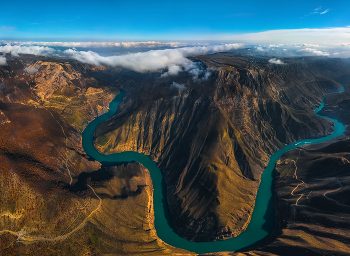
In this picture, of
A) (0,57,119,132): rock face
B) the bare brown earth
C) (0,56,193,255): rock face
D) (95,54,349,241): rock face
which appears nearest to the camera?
(0,56,193,255): rock face

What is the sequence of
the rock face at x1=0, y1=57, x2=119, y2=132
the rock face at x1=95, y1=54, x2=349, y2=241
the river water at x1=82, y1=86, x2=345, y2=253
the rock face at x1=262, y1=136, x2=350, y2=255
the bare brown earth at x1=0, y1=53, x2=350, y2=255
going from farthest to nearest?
the rock face at x1=0, y1=57, x2=119, y2=132 → the rock face at x1=95, y1=54, x2=349, y2=241 → the river water at x1=82, y1=86, x2=345, y2=253 → the bare brown earth at x1=0, y1=53, x2=350, y2=255 → the rock face at x1=262, y1=136, x2=350, y2=255

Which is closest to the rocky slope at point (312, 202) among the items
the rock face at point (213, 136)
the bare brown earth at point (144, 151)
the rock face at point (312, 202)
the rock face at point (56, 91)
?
the rock face at point (312, 202)

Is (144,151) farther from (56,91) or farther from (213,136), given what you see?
(56,91)

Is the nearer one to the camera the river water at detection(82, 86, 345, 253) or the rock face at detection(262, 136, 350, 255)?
the rock face at detection(262, 136, 350, 255)

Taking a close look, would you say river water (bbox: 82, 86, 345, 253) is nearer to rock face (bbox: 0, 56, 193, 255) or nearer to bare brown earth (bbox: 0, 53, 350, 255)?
bare brown earth (bbox: 0, 53, 350, 255)

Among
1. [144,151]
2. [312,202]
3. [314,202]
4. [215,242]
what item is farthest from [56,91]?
[314,202]

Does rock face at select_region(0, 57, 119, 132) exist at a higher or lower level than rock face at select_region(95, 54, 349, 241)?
higher

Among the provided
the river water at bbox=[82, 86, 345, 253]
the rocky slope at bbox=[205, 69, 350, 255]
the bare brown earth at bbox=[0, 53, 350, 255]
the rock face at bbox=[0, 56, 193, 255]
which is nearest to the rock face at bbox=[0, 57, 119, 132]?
the bare brown earth at bbox=[0, 53, 350, 255]
